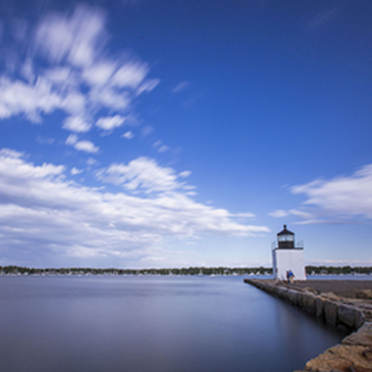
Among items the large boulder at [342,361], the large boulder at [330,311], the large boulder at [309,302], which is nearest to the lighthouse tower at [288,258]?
the large boulder at [309,302]

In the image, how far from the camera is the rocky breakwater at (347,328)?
450cm

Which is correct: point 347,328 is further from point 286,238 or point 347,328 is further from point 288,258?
point 286,238

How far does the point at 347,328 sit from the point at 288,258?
1685 cm

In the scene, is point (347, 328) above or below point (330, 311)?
below

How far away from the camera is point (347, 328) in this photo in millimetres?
9570

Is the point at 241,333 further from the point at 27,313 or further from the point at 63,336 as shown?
the point at 27,313

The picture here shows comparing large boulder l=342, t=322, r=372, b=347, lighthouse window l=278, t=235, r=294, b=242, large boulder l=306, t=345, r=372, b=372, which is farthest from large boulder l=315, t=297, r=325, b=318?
lighthouse window l=278, t=235, r=294, b=242

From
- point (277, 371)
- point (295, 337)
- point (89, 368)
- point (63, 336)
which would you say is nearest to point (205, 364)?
point (277, 371)

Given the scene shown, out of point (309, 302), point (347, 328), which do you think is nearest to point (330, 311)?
point (347, 328)

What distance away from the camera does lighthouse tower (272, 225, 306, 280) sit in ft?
85.0

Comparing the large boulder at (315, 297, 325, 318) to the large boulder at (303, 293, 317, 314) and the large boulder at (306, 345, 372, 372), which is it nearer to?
the large boulder at (303, 293, 317, 314)

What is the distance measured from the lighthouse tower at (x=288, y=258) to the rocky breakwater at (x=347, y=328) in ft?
30.7

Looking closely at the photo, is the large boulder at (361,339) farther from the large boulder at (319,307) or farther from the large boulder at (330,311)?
the large boulder at (319,307)

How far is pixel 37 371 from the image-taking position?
22.5 feet
